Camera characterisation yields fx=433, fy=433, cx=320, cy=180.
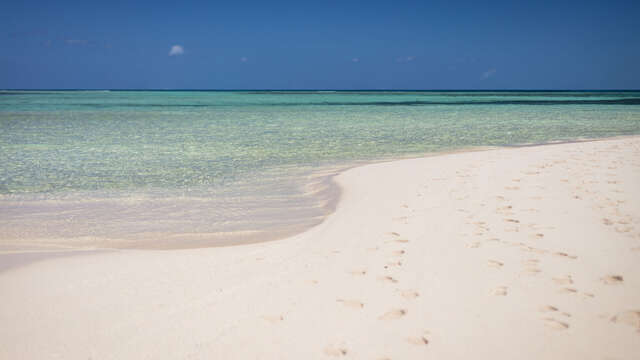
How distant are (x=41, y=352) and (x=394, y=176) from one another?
6.80 m

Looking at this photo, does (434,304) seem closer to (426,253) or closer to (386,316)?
(386,316)

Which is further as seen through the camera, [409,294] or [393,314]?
[409,294]

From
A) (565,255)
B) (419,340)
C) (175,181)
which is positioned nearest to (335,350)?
(419,340)

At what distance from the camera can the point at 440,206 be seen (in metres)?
6.11

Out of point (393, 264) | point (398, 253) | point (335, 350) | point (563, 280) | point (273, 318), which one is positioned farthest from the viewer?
point (398, 253)

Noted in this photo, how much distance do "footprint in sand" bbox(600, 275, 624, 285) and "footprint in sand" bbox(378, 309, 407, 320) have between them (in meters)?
1.85

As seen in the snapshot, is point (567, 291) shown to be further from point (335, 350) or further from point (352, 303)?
point (335, 350)

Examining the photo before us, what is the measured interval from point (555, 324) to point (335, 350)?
1568 mm

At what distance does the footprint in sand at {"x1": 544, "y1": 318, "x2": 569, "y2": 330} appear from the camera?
2990mm

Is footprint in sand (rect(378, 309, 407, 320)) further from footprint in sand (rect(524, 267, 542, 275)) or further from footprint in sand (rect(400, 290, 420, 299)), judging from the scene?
footprint in sand (rect(524, 267, 542, 275))

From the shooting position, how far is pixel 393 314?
10.4 ft

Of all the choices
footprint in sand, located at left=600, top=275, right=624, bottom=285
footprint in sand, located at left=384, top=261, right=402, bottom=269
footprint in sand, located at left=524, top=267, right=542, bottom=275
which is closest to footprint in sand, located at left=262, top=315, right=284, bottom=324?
footprint in sand, located at left=384, top=261, right=402, bottom=269

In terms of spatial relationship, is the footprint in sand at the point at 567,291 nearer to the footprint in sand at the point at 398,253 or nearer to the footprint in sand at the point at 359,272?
the footprint in sand at the point at 398,253

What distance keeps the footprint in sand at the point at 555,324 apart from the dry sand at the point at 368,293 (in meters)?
0.01
